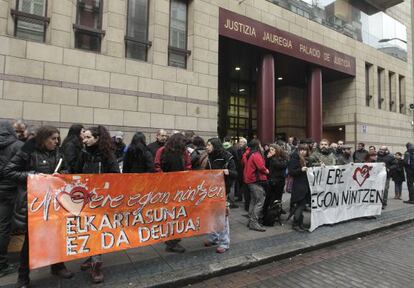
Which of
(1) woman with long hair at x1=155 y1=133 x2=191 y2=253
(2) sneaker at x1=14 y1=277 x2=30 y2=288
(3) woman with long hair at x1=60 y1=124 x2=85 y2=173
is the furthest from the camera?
(3) woman with long hair at x1=60 y1=124 x2=85 y2=173

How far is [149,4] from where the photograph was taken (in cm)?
1078

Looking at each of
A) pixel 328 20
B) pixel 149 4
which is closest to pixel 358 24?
pixel 328 20

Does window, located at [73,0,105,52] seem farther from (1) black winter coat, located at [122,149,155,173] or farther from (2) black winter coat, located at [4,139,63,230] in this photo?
(2) black winter coat, located at [4,139,63,230]

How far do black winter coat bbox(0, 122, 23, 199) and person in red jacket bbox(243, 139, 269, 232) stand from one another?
3.98 m

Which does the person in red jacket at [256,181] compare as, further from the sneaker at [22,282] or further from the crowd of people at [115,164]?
the sneaker at [22,282]

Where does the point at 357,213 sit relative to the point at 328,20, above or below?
below

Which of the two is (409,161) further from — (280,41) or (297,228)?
(280,41)

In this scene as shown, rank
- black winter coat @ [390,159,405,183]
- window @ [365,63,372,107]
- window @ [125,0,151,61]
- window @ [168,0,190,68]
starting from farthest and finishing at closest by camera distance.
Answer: window @ [365,63,372,107] < window @ [168,0,190,68] < window @ [125,0,151,61] < black winter coat @ [390,159,405,183]

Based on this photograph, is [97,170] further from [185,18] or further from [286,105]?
[286,105]

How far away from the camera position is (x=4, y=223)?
3.81 meters

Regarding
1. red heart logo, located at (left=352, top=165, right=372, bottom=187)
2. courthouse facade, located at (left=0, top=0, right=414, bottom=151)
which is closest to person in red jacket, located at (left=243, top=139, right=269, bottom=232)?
red heart logo, located at (left=352, top=165, right=372, bottom=187)

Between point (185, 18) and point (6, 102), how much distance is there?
7013 mm

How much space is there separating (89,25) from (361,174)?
30.1 ft

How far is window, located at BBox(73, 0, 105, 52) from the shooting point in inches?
372
